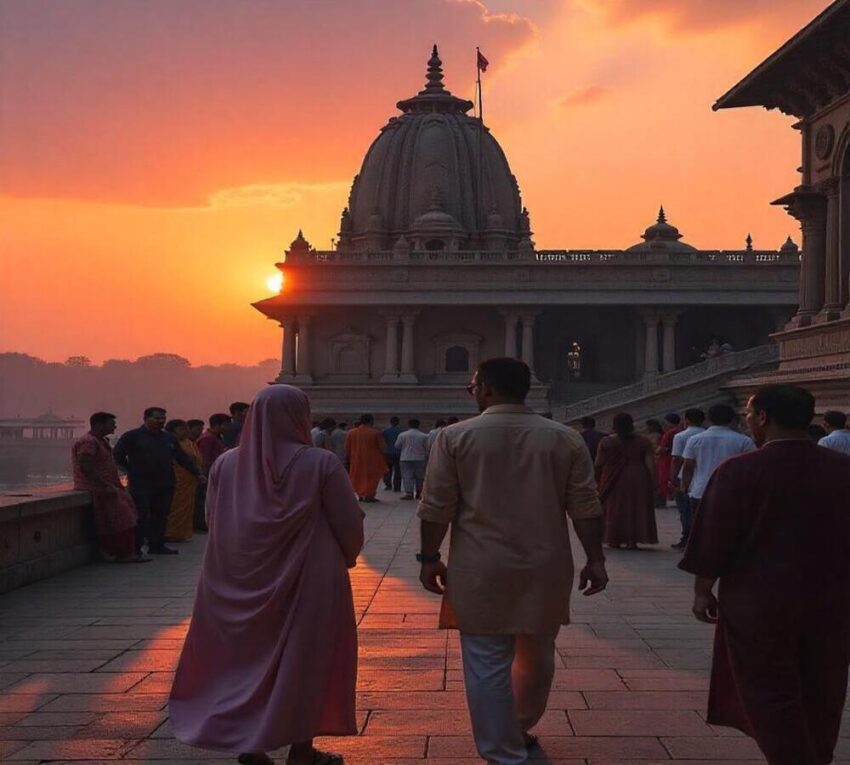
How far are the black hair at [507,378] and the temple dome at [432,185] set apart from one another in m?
45.9

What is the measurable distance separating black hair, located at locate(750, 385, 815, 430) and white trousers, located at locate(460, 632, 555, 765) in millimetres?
1327

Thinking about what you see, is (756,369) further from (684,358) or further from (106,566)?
(106,566)

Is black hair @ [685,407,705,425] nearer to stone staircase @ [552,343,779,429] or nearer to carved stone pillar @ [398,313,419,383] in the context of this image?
stone staircase @ [552,343,779,429]

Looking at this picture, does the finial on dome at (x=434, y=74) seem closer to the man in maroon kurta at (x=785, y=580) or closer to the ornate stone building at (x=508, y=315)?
the ornate stone building at (x=508, y=315)

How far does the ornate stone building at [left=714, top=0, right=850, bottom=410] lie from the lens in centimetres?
1975

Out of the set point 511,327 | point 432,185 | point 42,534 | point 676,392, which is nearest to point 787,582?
point 42,534

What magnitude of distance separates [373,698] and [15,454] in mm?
90892

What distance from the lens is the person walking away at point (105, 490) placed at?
1147 cm

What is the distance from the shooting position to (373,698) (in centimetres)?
591

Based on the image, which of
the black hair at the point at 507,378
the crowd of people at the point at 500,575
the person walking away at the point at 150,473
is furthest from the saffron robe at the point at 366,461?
the black hair at the point at 507,378

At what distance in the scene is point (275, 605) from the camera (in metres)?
4.78

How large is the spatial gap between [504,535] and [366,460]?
49.4 feet

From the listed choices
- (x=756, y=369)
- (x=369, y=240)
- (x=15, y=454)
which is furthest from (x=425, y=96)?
(x=15, y=454)

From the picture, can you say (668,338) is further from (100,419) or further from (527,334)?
(100,419)
